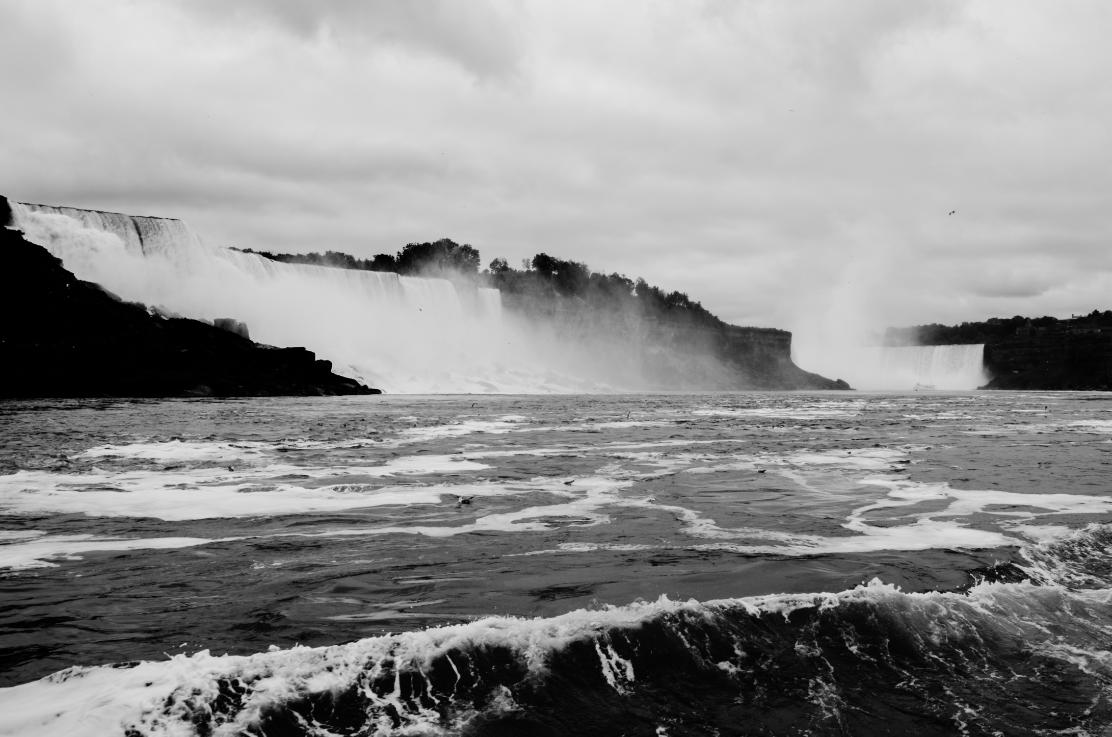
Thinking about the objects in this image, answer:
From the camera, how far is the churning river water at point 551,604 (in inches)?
157

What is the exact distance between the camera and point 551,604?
217 inches

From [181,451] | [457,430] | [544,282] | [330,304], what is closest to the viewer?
[181,451]

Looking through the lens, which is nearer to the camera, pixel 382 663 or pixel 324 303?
pixel 382 663

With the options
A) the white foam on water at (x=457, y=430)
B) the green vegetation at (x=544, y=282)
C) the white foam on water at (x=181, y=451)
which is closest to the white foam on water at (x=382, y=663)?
the white foam on water at (x=181, y=451)

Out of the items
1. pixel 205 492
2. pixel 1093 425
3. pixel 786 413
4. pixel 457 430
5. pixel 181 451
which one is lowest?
pixel 181 451

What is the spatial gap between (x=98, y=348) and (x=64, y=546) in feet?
152

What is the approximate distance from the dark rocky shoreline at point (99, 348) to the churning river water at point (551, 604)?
38146 millimetres

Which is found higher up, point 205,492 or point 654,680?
point 654,680

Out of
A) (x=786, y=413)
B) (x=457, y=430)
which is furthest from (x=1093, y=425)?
(x=457, y=430)

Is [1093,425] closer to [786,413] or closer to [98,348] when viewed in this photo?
[786,413]

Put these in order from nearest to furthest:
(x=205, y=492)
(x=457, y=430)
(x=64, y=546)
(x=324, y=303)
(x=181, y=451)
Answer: (x=64, y=546) < (x=205, y=492) < (x=181, y=451) < (x=457, y=430) < (x=324, y=303)

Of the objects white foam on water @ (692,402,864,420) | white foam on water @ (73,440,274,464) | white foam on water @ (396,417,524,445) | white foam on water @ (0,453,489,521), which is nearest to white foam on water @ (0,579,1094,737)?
white foam on water @ (0,453,489,521)

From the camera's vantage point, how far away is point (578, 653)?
4.61 metres

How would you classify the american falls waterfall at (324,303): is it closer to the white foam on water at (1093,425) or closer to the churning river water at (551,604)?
the churning river water at (551,604)
